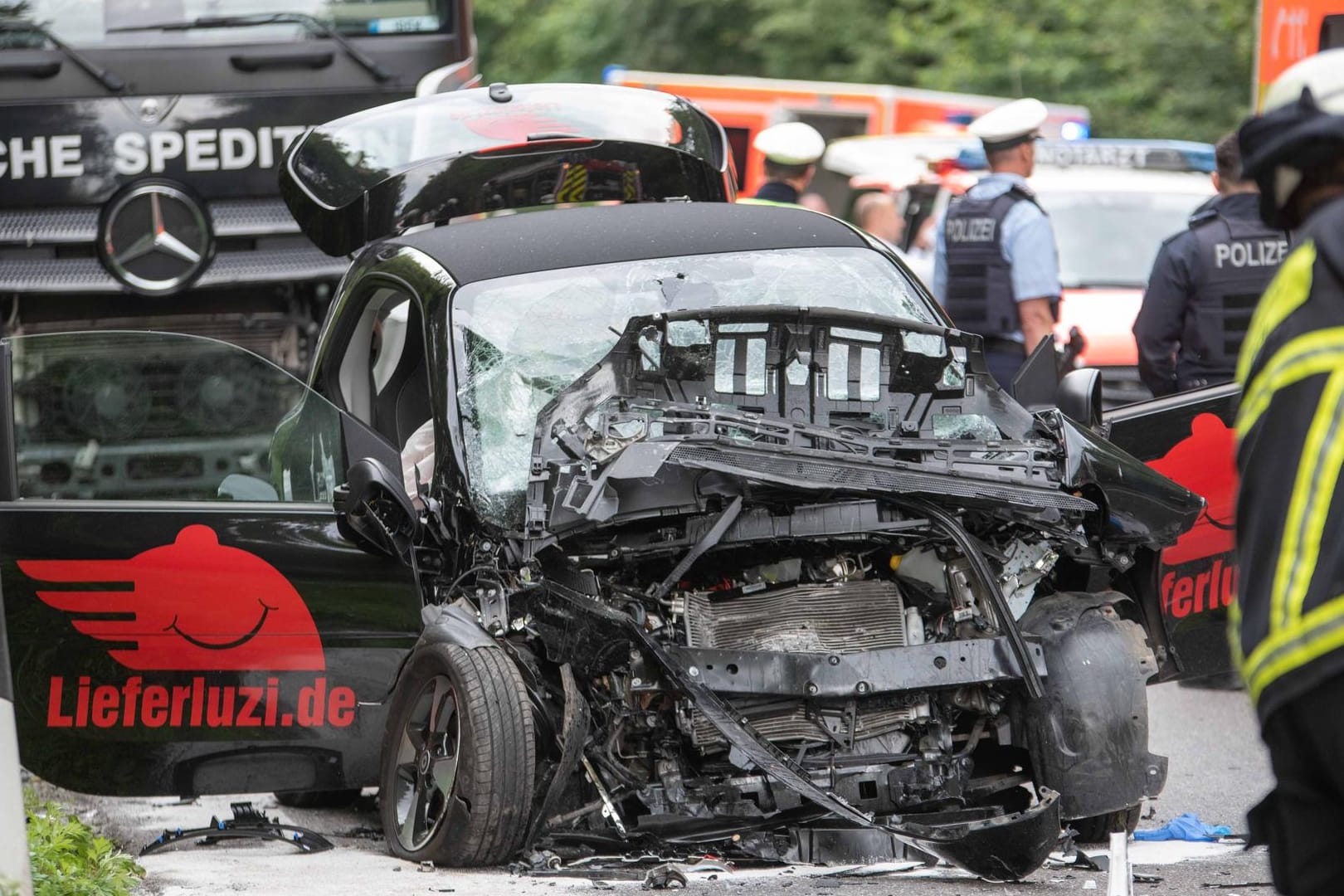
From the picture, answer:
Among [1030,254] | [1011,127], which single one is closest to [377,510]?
[1030,254]

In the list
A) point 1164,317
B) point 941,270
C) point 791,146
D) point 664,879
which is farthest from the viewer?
point 791,146

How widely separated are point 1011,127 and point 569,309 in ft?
12.2

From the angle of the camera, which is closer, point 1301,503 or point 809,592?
point 1301,503

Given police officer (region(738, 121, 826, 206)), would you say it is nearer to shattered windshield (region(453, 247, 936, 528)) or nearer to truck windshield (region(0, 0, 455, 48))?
truck windshield (region(0, 0, 455, 48))

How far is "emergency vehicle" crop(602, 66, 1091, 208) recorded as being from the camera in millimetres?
21375

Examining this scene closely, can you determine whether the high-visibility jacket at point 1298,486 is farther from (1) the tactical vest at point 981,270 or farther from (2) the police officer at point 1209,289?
(1) the tactical vest at point 981,270

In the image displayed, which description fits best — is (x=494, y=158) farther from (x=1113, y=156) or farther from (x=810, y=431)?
(x=1113, y=156)

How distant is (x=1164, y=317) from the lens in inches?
323

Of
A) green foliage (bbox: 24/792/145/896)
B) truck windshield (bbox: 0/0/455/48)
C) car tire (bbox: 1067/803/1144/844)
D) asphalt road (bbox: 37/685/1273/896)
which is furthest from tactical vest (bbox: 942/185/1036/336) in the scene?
green foliage (bbox: 24/792/145/896)

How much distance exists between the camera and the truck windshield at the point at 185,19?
8.49 meters

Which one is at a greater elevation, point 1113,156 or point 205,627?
point 1113,156

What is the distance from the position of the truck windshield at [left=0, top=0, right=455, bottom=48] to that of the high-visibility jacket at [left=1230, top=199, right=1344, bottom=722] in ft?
22.1

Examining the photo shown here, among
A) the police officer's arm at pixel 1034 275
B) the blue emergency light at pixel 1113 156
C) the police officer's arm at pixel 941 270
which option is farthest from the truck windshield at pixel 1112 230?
the police officer's arm at pixel 1034 275

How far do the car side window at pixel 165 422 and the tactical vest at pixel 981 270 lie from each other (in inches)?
142
